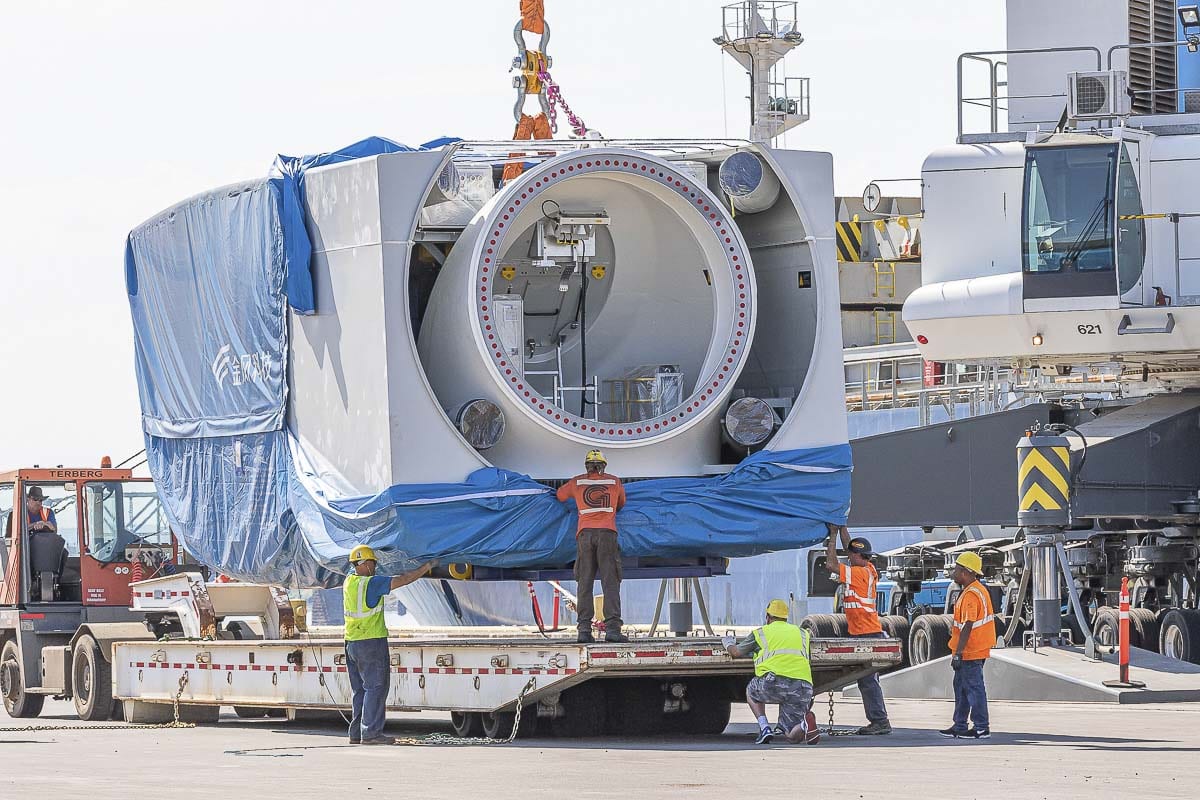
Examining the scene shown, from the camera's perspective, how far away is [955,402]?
41.3 metres

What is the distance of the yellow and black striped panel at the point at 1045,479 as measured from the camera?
22.6 m

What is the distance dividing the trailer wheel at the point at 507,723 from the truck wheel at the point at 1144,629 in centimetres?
1069

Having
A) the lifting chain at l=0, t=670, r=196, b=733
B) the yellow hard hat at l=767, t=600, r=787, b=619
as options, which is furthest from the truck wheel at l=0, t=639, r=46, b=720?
the yellow hard hat at l=767, t=600, r=787, b=619

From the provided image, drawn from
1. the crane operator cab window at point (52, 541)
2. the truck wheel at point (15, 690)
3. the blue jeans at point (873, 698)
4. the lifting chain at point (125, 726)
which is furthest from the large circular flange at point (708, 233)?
the truck wheel at point (15, 690)

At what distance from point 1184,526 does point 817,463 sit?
1074 cm

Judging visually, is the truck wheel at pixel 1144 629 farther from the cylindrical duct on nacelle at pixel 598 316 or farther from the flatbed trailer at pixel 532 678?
the cylindrical duct on nacelle at pixel 598 316

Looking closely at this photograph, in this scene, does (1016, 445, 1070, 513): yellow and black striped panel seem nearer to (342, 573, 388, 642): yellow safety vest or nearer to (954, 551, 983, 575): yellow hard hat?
(954, 551, 983, 575): yellow hard hat

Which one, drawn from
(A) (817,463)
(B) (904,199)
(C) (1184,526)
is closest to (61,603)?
(A) (817,463)

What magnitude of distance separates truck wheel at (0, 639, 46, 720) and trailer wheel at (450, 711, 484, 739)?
318 inches

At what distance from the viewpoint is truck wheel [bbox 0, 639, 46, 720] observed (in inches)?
905

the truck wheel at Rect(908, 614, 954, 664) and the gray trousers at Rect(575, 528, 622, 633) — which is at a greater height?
the gray trousers at Rect(575, 528, 622, 633)

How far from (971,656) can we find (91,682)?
958cm

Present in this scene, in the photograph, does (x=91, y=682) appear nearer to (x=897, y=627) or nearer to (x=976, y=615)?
(x=976, y=615)

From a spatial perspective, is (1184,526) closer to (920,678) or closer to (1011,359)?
(1011,359)
